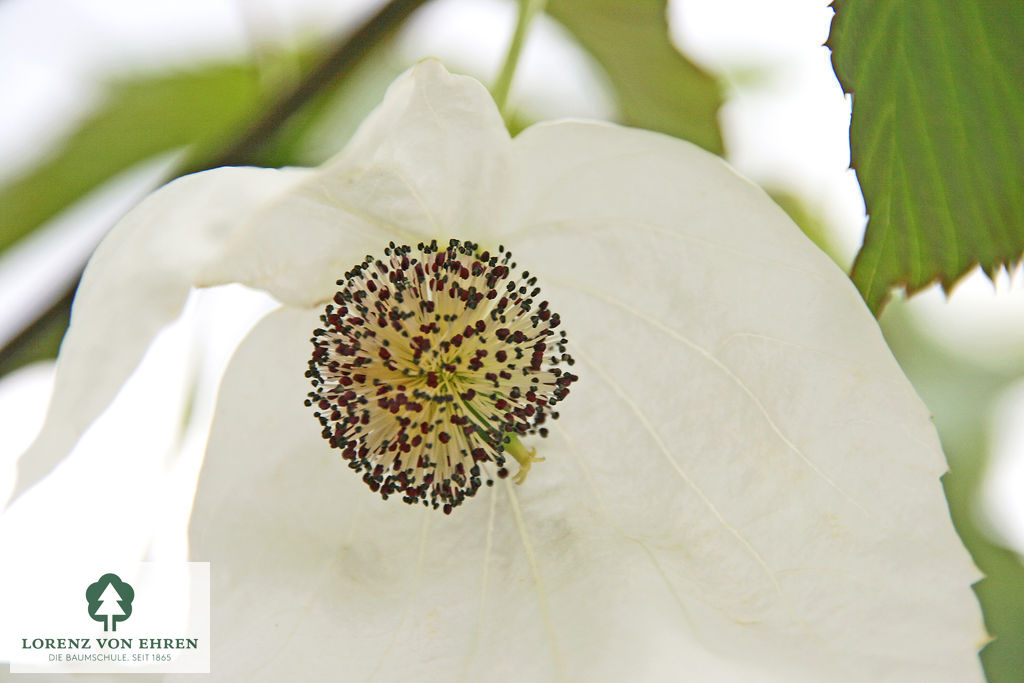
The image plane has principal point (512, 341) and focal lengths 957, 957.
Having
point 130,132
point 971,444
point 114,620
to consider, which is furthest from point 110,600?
point 971,444

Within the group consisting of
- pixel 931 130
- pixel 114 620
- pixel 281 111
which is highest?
pixel 281 111

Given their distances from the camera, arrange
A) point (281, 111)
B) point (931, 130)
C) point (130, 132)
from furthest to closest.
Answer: point (130, 132), point (281, 111), point (931, 130)

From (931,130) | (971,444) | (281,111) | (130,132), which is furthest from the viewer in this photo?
(971,444)

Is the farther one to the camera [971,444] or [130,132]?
[971,444]

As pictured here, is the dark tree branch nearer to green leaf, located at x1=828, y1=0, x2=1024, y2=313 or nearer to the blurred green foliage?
green leaf, located at x1=828, y1=0, x2=1024, y2=313

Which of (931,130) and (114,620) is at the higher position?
(931,130)

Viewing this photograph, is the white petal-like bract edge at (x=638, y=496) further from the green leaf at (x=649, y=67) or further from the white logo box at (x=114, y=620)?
the green leaf at (x=649, y=67)

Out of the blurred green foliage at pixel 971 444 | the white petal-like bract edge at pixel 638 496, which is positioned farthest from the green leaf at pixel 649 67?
the blurred green foliage at pixel 971 444

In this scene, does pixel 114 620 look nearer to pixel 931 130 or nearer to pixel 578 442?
pixel 578 442

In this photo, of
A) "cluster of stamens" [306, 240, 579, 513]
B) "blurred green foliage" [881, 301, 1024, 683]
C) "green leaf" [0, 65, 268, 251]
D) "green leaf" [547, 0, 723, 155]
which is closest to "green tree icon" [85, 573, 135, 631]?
"cluster of stamens" [306, 240, 579, 513]
